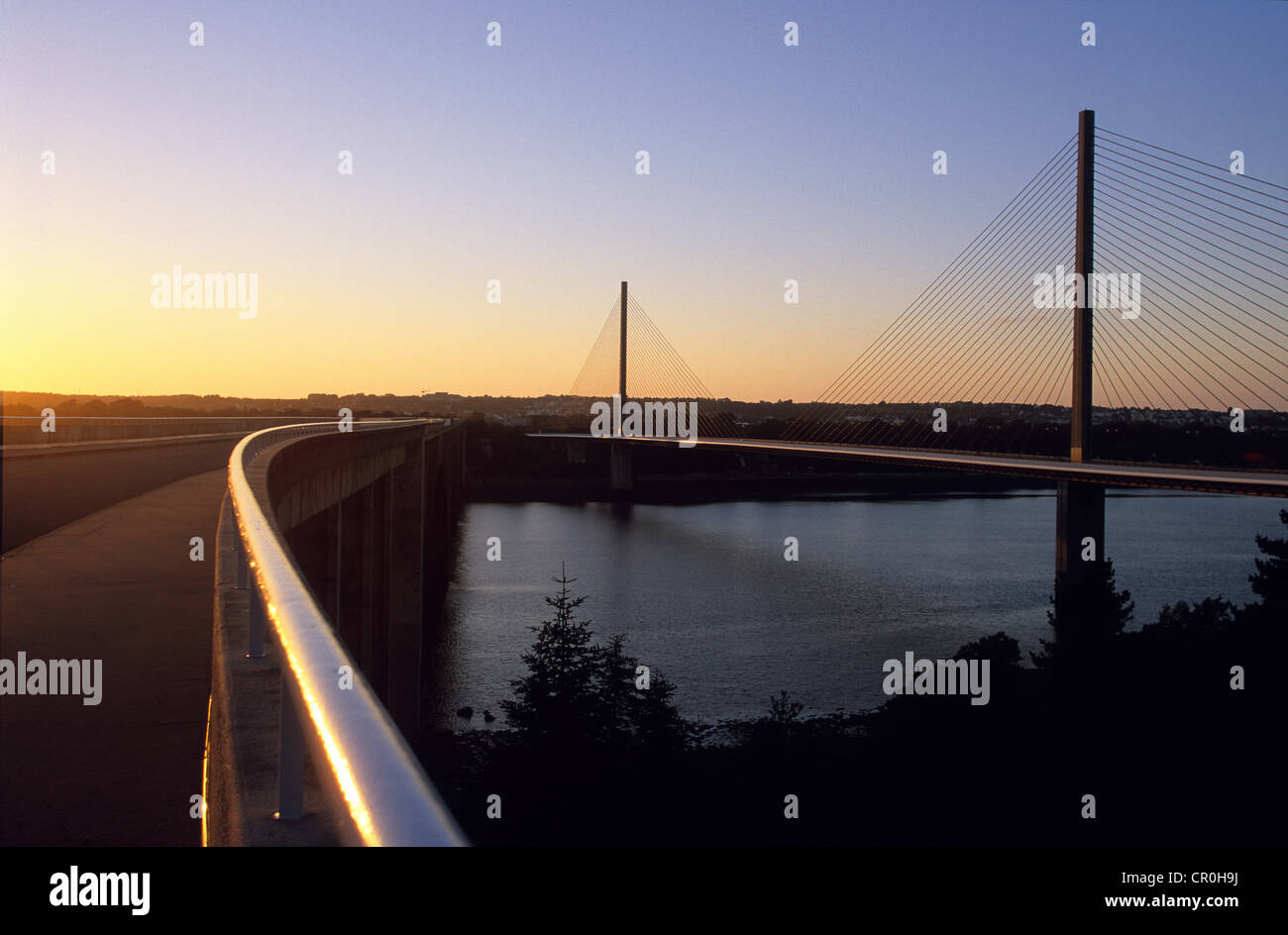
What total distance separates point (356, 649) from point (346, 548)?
2056 millimetres

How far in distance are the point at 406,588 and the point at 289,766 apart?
22.8 m

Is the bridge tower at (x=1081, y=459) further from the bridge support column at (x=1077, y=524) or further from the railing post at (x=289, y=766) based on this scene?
the railing post at (x=289, y=766)

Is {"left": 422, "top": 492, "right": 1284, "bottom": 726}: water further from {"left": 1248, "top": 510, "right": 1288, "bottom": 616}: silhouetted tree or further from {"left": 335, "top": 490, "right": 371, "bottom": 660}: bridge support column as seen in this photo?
{"left": 1248, "top": 510, "right": 1288, "bottom": 616}: silhouetted tree

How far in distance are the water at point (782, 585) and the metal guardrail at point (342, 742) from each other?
17567mm

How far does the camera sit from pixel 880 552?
44.3 metres

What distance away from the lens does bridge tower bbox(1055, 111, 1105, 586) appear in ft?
76.6

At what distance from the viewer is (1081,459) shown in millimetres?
24094

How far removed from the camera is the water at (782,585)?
2273 centimetres

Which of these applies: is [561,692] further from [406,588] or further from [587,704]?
[406,588]

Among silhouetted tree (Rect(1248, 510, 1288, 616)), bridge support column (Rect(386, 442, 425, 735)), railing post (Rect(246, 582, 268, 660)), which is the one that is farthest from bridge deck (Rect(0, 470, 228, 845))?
silhouetted tree (Rect(1248, 510, 1288, 616))

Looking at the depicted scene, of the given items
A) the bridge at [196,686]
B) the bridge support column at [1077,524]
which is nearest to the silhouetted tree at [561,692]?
the bridge at [196,686]

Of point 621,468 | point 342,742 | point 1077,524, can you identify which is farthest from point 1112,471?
point 621,468
